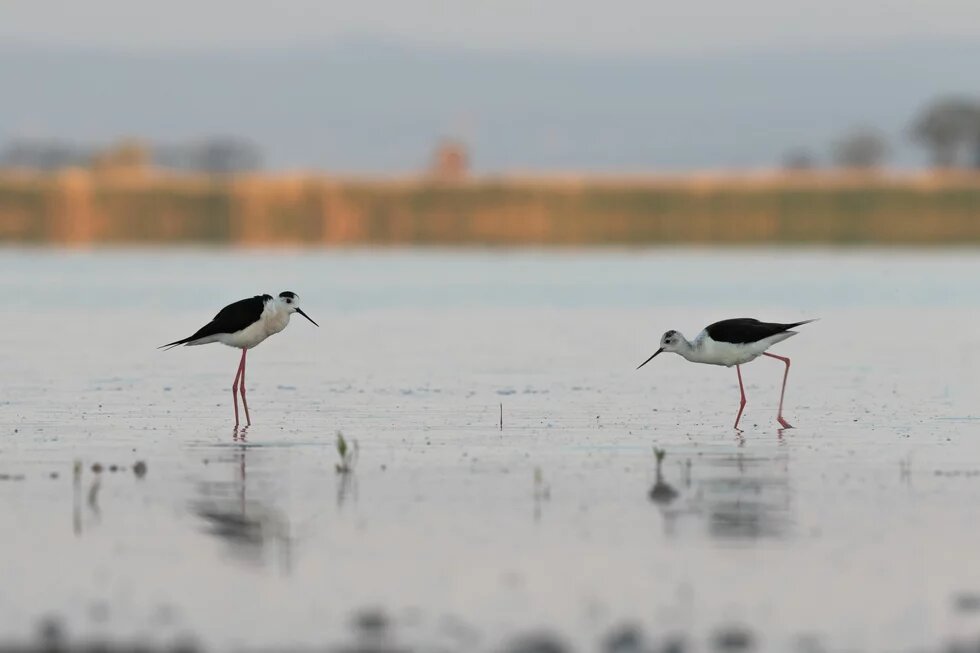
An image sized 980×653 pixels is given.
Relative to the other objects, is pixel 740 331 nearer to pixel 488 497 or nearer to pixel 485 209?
pixel 488 497

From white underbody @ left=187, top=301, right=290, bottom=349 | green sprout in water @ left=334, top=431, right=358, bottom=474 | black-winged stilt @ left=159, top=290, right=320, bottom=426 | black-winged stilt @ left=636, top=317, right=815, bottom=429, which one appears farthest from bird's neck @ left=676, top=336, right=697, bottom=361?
green sprout in water @ left=334, top=431, right=358, bottom=474

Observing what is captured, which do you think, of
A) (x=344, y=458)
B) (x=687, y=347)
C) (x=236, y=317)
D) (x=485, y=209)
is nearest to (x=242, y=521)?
(x=344, y=458)

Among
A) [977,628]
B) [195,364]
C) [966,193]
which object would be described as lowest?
[977,628]

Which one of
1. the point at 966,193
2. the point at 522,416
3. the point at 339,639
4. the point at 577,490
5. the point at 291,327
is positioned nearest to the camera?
the point at 339,639

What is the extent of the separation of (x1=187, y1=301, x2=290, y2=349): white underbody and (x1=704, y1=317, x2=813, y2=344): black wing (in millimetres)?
4566

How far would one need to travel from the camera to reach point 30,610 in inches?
434

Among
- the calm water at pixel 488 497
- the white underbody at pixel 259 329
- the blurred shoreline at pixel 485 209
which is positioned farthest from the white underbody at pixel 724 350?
the blurred shoreline at pixel 485 209

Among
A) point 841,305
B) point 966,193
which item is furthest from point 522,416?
point 966,193

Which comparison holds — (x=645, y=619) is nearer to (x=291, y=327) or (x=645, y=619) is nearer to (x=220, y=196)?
(x=291, y=327)

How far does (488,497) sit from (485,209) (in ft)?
450

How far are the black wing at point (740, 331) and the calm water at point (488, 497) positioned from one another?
85 cm

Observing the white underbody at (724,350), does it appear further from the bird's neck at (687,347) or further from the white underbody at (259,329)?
the white underbody at (259,329)

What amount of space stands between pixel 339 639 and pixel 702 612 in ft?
6.53

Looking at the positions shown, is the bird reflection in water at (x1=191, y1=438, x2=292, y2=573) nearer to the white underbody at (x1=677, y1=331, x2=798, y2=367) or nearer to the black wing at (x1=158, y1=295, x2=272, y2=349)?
the black wing at (x1=158, y1=295, x2=272, y2=349)
